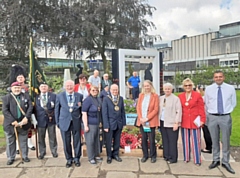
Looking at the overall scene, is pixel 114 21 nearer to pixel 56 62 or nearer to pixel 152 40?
pixel 152 40

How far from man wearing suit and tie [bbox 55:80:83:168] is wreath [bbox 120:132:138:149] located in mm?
989

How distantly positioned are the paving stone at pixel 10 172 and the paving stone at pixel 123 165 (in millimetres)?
1406

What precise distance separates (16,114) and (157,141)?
2.74 meters

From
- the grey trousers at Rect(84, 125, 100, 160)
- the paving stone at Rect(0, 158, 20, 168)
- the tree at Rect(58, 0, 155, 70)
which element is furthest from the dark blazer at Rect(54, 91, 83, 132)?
the tree at Rect(58, 0, 155, 70)

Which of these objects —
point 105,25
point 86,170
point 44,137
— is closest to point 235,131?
point 86,170

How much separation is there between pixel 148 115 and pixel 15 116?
2.36m

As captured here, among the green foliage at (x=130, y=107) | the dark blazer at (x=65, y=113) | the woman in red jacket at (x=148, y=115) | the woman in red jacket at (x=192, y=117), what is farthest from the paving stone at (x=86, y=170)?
the green foliage at (x=130, y=107)

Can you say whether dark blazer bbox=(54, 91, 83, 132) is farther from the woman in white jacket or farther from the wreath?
the woman in white jacket

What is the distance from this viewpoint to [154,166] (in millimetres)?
4176

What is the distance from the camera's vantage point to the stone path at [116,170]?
12.6 ft

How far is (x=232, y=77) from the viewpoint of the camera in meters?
29.4

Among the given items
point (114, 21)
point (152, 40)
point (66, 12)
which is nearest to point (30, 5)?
point (66, 12)

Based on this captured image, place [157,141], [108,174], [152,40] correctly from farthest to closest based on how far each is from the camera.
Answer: [152,40] → [157,141] → [108,174]

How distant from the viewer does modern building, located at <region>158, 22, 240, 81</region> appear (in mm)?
44781
